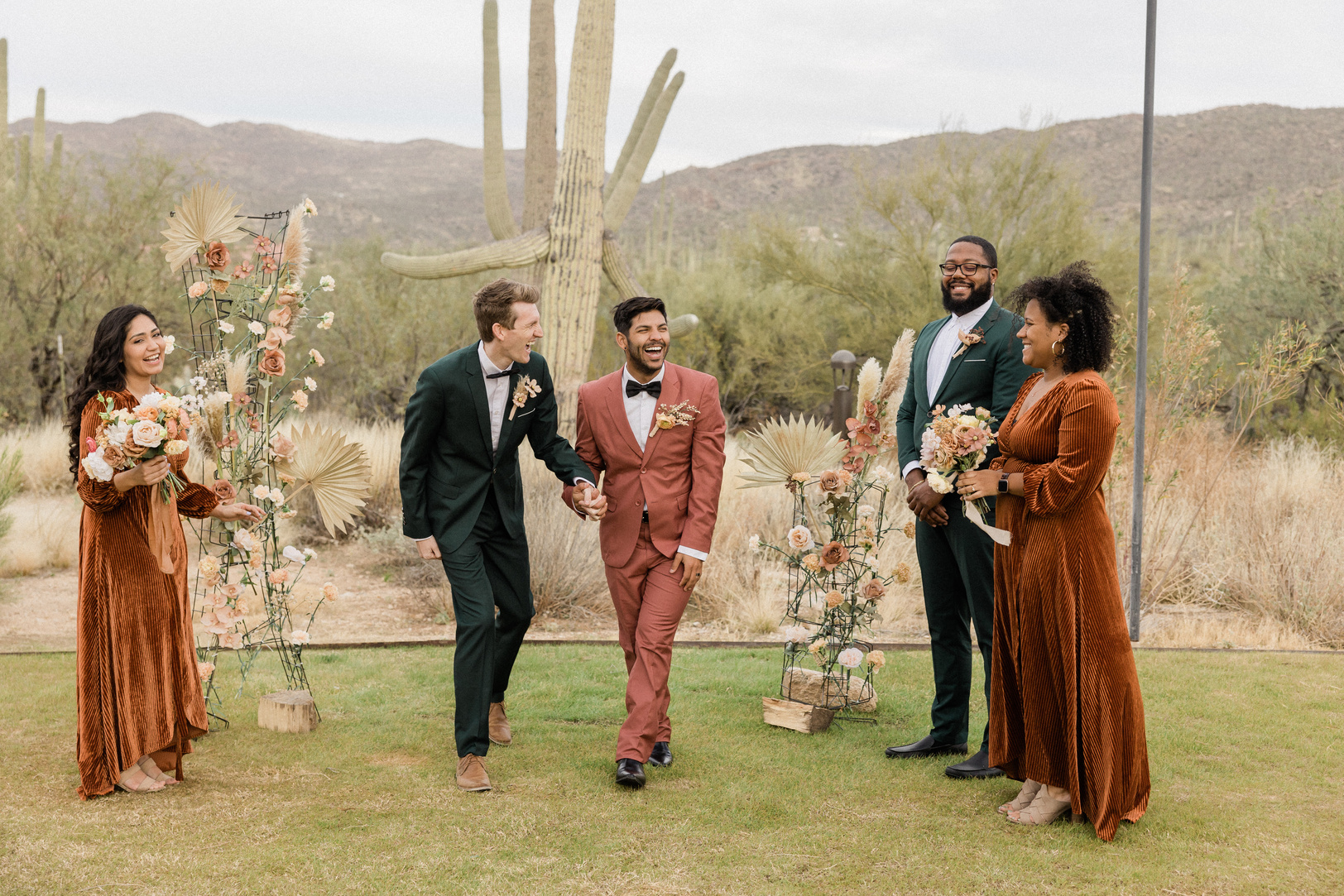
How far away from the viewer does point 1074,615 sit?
12.9ft

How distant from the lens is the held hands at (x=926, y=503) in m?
4.47

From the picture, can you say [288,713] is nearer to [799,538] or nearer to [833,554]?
[799,538]

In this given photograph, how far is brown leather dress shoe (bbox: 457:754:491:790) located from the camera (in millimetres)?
4445

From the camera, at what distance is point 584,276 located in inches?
372

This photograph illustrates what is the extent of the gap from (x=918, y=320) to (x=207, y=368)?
12219 mm

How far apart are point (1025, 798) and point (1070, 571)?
37.2 inches

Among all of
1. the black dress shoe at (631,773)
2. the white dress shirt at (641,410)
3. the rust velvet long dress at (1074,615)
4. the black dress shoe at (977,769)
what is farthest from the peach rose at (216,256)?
the black dress shoe at (977,769)

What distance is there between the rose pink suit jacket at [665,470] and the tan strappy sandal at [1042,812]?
1.55 m

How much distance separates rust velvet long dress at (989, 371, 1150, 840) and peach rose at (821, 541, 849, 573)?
115 centimetres

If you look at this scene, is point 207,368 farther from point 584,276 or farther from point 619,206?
point 619,206

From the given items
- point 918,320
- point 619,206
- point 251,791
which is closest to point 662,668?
point 251,791

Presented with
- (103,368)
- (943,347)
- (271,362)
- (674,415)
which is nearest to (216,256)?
(271,362)

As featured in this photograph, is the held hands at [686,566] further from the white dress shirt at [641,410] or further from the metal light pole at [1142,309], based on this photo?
the metal light pole at [1142,309]

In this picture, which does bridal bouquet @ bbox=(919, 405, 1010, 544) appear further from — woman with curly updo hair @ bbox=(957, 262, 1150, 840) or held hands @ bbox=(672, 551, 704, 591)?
held hands @ bbox=(672, 551, 704, 591)
